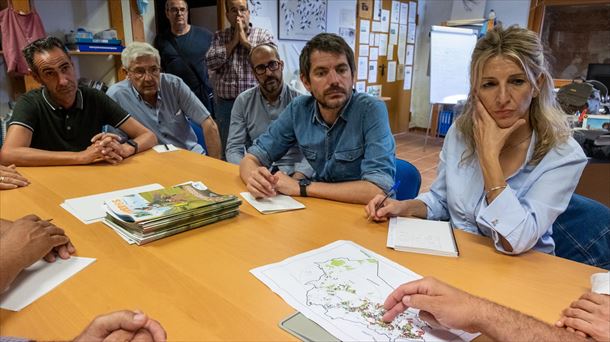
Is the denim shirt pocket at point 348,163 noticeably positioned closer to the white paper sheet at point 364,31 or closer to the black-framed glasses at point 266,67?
the black-framed glasses at point 266,67

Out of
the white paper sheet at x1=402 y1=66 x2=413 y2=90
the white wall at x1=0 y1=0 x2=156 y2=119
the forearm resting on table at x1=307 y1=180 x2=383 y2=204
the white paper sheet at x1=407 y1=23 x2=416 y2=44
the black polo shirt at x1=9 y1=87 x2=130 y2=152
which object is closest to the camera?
the forearm resting on table at x1=307 y1=180 x2=383 y2=204

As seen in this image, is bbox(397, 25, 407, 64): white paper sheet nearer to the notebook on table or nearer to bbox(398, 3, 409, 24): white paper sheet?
bbox(398, 3, 409, 24): white paper sheet

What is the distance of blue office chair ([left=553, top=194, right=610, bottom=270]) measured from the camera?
115 centimetres

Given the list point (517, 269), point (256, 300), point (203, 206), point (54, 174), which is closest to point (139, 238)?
point (203, 206)

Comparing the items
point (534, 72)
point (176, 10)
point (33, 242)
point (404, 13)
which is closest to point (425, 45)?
point (404, 13)

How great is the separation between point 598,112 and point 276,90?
2428 mm

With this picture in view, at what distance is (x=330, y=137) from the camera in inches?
70.7

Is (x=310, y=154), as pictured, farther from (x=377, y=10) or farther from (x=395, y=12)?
(x=395, y=12)

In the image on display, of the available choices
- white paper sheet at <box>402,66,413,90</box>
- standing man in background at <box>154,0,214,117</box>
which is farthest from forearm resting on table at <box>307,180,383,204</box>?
white paper sheet at <box>402,66,413,90</box>

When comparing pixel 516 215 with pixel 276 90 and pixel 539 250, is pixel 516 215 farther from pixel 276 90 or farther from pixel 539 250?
pixel 276 90

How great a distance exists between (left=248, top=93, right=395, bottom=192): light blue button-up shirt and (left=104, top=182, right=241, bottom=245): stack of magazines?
1.86ft

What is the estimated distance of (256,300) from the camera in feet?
2.86

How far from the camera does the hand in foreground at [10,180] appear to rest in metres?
1.54

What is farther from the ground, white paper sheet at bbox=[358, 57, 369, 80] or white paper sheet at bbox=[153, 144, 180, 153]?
white paper sheet at bbox=[358, 57, 369, 80]
